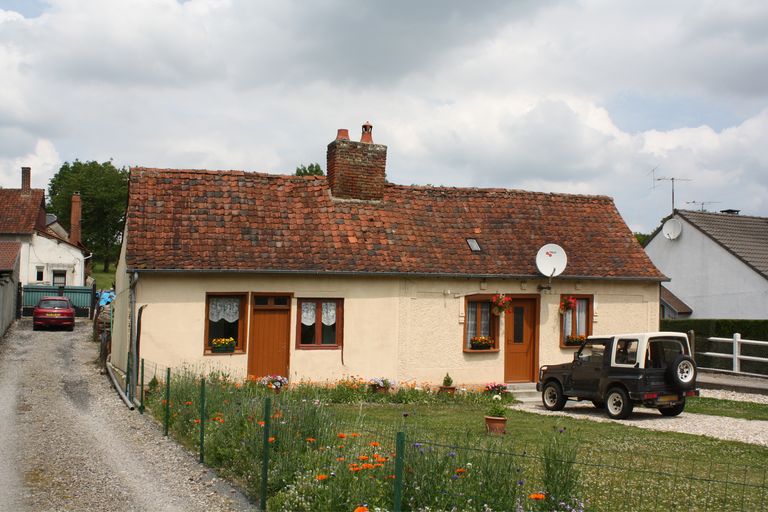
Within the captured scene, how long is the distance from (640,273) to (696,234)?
14200 mm

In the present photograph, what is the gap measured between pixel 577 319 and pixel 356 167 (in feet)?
24.8

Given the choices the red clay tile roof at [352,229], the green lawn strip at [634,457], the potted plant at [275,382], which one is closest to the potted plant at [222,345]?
the potted plant at [275,382]

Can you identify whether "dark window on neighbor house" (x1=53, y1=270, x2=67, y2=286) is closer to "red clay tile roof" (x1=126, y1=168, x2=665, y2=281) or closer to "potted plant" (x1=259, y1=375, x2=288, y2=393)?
"red clay tile roof" (x1=126, y1=168, x2=665, y2=281)

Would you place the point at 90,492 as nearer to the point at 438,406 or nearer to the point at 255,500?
the point at 255,500

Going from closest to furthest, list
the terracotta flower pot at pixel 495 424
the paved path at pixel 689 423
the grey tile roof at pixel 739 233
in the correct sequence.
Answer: the terracotta flower pot at pixel 495 424 → the paved path at pixel 689 423 → the grey tile roof at pixel 739 233

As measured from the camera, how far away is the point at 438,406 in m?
18.1

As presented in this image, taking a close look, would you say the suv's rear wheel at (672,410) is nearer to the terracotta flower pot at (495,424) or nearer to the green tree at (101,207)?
the terracotta flower pot at (495,424)

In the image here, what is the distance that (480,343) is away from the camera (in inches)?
806

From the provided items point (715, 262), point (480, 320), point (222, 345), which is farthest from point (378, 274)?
point (715, 262)

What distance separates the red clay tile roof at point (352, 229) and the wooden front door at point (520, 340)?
1.14 metres

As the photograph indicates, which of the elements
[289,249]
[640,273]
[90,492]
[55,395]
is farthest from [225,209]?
[640,273]

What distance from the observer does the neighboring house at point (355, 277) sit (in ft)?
59.8

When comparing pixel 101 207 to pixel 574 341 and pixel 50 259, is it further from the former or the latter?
pixel 574 341

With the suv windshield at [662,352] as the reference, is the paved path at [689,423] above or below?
below
